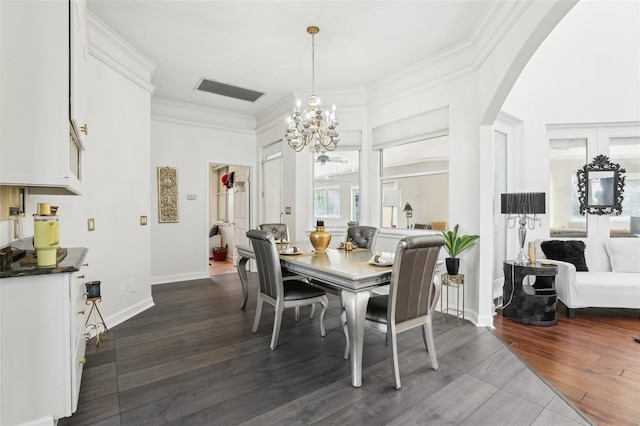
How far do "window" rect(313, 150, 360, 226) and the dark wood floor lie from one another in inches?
97.2

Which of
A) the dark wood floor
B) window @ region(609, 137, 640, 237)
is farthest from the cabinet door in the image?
window @ region(609, 137, 640, 237)

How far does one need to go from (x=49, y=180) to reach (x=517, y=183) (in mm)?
4931

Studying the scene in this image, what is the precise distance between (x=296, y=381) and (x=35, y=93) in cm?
232

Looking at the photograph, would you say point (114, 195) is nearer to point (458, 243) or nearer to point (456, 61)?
point (458, 243)

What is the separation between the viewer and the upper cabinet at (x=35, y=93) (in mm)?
1634

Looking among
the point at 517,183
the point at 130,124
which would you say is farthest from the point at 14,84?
the point at 517,183

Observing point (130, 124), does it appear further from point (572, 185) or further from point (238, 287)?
point (572, 185)

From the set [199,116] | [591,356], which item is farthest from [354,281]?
[199,116]

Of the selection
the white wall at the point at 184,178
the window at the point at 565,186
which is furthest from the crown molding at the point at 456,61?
the white wall at the point at 184,178

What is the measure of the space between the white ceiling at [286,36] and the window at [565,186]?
7.62 ft

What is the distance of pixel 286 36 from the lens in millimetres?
3389

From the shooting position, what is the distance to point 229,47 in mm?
3621

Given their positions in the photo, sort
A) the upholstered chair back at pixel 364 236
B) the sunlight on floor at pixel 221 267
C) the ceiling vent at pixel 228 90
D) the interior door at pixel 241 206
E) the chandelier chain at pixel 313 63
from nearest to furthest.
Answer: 1. the chandelier chain at pixel 313 63
2. the upholstered chair back at pixel 364 236
3. the ceiling vent at pixel 228 90
4. the sunlight on floor at pixel 221 267
5. the interior door at pixel 241 206

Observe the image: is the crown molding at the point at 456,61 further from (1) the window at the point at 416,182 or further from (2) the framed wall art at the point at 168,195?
(2) the framed wall art at the point at 168,195
